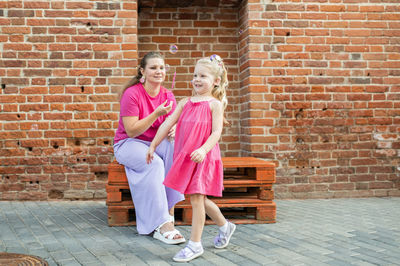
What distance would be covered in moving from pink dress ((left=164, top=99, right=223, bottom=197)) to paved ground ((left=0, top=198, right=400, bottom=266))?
47cm

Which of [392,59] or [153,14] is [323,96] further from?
[153,14]

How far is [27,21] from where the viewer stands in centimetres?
456

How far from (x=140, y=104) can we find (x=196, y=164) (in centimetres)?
100

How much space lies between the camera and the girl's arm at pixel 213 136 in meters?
2.44

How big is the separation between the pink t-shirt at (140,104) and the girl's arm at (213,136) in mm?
898

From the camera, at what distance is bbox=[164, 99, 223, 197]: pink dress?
2.60 m

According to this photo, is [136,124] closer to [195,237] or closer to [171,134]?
[171,134]

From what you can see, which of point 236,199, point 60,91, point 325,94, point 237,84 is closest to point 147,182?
point 236,199

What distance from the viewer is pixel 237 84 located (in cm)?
523

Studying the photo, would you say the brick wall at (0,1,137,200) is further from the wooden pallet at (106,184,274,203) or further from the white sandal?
the white sandal

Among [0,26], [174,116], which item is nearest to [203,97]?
[174,116]

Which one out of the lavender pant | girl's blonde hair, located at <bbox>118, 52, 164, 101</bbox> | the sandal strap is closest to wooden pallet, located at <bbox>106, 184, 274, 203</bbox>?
the lavender pant

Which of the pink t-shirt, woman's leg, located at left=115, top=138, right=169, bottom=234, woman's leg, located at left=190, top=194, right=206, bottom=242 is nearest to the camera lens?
woman's leg, located at left=190, top=194, right=206, bottom=242

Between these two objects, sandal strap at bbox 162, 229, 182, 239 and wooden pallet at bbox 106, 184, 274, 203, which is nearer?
sandal strap at bbox 162, 229, 182, 239
